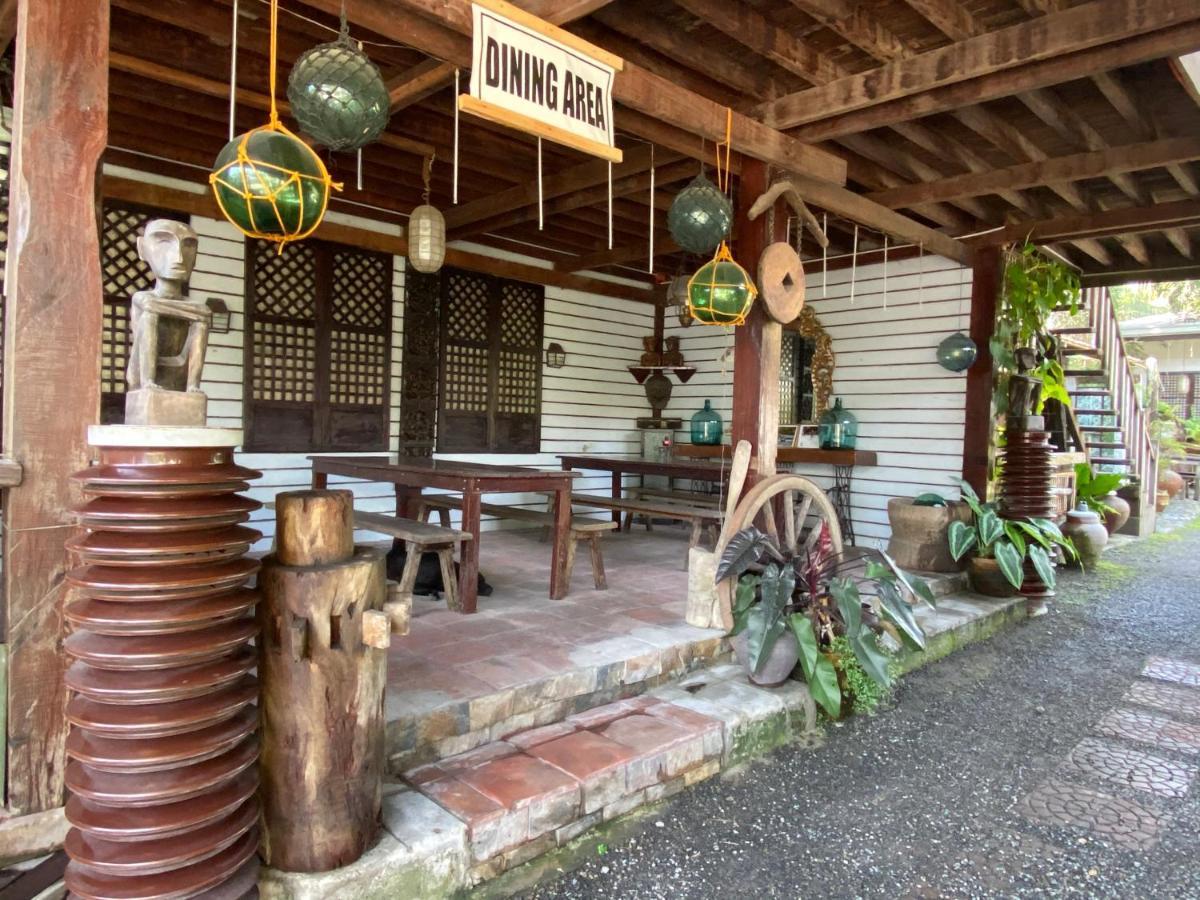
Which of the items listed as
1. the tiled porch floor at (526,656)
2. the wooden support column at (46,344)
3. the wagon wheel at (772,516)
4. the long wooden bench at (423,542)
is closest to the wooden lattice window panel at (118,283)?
the long wooden bench at (423,542)

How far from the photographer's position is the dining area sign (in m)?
2.69

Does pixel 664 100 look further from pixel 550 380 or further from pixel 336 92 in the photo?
pixel 550 380

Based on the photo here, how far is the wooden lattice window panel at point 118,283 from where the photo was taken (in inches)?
187

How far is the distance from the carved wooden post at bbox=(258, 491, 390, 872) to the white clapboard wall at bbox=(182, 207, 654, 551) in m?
3.66

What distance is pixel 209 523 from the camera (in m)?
1.63

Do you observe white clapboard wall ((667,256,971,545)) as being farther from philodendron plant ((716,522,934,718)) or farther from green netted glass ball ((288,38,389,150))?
green netted glass ball ((288,38,389,150))

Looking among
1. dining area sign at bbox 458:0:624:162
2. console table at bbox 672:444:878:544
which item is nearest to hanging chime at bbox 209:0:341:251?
dining area sign at bbox 458:0:624:162

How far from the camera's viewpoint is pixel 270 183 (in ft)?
7.18

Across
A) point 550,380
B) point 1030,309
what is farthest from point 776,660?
point 1030,309

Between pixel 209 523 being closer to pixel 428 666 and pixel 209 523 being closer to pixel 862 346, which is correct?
pixel 428 666

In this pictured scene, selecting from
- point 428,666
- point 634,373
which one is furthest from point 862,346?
point 428,666

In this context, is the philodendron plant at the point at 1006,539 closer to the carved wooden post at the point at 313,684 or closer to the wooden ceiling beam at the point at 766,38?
the wooden ceiling beam at the point at 766,38

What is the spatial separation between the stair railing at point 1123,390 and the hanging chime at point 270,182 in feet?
26.7

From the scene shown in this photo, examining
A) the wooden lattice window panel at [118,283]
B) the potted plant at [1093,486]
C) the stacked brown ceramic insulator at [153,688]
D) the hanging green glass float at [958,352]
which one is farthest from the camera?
the potted plant at [1093,486]
